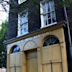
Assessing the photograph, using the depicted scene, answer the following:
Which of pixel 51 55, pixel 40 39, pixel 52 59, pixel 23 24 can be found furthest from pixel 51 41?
pixel 23 24

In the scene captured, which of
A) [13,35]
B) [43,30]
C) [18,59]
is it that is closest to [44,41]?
[43,30]

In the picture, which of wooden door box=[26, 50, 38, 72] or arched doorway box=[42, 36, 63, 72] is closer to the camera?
arched doorway box=[42, 36, 63, 72]

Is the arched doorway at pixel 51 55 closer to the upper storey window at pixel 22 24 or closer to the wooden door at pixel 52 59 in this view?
the wooden door at pixel 52 59

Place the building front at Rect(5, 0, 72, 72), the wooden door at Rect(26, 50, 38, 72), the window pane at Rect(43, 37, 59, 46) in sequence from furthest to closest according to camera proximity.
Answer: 1. the wooden door at Rect(26, 50, 38, 72)
2. the window pane at Rect(43, 37, 59, 46)
3. the building front at Rect(5, 0, 72, 72)

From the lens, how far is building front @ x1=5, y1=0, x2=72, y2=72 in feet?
34.6

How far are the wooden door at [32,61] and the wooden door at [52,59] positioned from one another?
2.73ft

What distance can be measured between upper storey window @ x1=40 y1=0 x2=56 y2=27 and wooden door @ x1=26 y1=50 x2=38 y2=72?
1.79 meters

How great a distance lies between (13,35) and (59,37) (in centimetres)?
423

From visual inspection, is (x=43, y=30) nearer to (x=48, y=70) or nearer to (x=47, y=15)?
(x=47, y=15)

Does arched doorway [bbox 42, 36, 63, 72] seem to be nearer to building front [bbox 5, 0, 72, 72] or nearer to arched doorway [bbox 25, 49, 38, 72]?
building front [bbox 5, 0, 72, 72]

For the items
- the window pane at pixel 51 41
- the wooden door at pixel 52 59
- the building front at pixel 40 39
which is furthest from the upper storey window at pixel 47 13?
the wooden door at pixel 52 59

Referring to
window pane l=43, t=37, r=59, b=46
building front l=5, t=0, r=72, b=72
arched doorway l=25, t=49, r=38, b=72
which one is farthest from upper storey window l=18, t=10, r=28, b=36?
window pane l=43, t=37, r=59, b=46

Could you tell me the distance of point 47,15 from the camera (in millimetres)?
12070

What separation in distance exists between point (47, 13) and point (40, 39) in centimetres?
157
